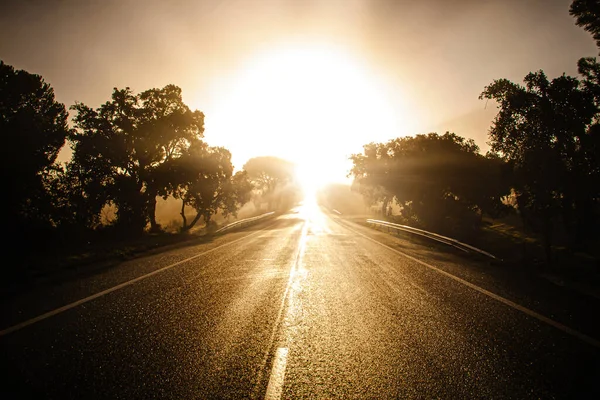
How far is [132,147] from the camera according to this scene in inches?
1031

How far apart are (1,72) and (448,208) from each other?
142 ft

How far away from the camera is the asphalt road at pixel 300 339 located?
303 cm

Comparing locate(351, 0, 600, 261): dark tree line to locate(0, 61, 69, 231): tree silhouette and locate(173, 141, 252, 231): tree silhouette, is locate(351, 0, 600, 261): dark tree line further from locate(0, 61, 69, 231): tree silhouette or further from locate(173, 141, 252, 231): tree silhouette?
locate(0, 61, 69, 231): tree silhouette

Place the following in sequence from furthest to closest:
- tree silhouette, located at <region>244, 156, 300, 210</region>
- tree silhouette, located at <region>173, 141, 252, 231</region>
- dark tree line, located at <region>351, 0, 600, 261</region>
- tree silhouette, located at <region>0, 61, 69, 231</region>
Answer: tree silhouette, located at <region>244, 156, 300, 210</region>
tree silhouette, located at <region>173, 141, 252, 231</region>
tree silhouette, located at <region>0, 61, 69, 231</region>
dark tree line, located at <region>351, 0, 600, 261</region>

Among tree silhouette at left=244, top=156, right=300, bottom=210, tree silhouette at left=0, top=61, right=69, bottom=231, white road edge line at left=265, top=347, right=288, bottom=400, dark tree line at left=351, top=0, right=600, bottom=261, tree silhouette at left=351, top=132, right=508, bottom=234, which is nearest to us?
white road edge line at left=265, top=347, right=288, bottom=400

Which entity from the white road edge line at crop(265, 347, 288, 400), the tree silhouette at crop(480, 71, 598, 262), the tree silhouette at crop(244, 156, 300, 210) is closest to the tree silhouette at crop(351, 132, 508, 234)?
the tree silhouette at crop(480, 71, 598, 262)

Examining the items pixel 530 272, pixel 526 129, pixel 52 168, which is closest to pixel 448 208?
pixel 526 129

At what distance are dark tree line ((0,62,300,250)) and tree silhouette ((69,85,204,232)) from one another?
74mm

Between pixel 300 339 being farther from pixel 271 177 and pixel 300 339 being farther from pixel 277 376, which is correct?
pixel 271 177

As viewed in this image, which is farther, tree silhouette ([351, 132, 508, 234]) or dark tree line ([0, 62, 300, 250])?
tree silhouette ([351, 132, 508, 234])

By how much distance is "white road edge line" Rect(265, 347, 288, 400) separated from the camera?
9.36 feet

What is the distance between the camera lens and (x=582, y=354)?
12.1 feet

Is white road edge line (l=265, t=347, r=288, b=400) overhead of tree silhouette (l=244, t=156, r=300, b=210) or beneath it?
beneath

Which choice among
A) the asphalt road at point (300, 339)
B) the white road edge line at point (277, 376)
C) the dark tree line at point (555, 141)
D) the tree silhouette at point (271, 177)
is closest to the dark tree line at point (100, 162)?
the asphalt road at point (300, 339)
